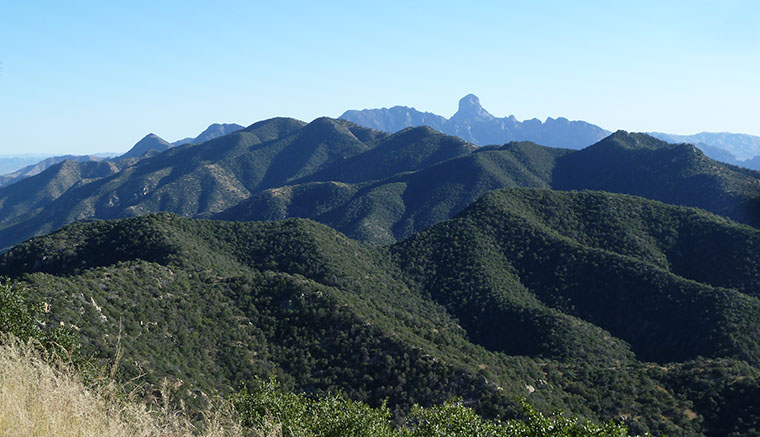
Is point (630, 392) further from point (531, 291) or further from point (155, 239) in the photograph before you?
point (155, 239)

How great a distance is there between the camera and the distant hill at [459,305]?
4531 centimetres

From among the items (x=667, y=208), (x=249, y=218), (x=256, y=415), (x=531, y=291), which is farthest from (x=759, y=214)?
(x=249, y=218)

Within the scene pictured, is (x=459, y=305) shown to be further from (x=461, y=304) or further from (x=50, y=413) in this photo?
(x=50, y=413)

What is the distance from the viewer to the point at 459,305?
8219 centimetres

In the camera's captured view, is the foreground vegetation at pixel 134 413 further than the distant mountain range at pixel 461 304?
No

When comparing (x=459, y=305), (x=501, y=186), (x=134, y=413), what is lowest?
(x=459, y=305)

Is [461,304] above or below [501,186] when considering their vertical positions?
below

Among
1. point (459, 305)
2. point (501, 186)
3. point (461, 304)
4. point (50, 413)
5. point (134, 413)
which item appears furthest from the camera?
point (501, 186)

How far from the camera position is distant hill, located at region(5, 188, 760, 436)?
45312 millimetres

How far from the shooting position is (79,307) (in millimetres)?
41625

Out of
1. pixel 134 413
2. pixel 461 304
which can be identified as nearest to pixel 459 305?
pixel 461 304

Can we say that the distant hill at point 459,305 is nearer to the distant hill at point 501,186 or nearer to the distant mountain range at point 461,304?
the distant mountain range at point 461,304

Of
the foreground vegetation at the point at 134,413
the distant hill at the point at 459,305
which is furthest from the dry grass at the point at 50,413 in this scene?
the distant hill at the point at 459,305

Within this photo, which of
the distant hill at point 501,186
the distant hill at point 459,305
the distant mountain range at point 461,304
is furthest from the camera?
the distant hill at point 501,186
